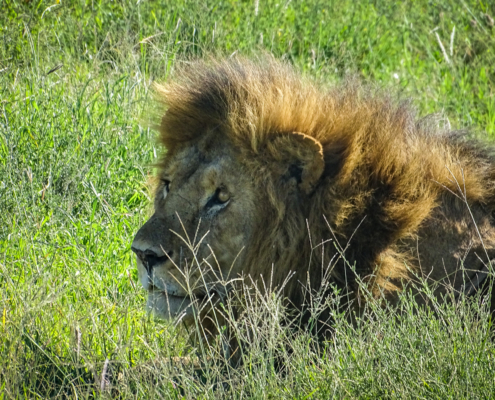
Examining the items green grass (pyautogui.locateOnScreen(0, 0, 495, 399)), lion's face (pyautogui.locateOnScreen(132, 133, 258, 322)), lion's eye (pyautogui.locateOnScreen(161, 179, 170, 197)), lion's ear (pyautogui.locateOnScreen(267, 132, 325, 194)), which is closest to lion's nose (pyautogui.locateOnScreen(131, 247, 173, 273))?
lion's face (pyautogui.locateOnScreen(132, 133, 258, 322))

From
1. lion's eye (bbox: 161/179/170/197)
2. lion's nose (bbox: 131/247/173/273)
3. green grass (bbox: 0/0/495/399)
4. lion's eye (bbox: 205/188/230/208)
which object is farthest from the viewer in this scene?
lion's eye (bbox: 161/179/170/197)

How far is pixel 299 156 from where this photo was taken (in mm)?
3430

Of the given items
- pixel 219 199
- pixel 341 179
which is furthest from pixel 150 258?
pixel 341 179

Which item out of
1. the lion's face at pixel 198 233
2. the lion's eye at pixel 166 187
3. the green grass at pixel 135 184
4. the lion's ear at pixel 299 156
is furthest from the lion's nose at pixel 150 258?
the lion's ear at pixel 299 156

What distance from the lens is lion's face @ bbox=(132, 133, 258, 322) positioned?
3396 millimetres

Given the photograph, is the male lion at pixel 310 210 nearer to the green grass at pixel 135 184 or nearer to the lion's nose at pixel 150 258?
the lion's nose at pixel 150 258

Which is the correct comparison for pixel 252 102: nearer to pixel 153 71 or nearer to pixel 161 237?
pixel 161 237

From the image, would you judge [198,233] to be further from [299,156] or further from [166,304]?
[299,156]

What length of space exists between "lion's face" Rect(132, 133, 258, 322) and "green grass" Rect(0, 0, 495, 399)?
0.68 ft

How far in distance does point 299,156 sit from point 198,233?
54 cm

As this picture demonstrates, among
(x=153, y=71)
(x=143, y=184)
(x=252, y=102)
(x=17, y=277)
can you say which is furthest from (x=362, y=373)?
(x=153, y=71)

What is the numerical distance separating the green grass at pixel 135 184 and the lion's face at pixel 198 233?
206 mm

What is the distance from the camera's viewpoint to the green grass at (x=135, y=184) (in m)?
2.88

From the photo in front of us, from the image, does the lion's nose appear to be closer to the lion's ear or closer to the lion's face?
the lion's face
